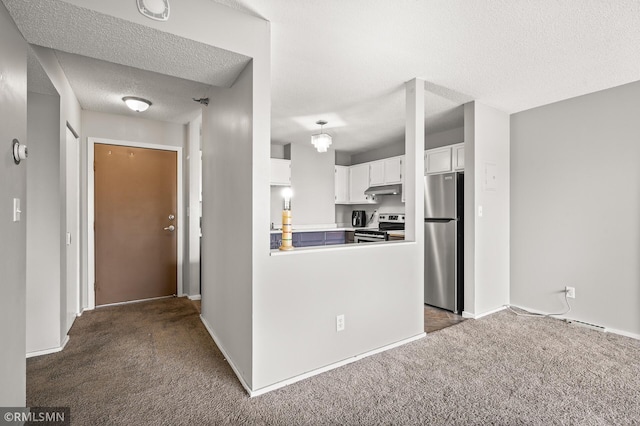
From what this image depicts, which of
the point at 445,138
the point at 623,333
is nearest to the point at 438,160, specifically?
the point at 445,138

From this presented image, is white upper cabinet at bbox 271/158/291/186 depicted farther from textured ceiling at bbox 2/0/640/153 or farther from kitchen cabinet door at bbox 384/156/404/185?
textured ceiling at bbox 2/0/640/153

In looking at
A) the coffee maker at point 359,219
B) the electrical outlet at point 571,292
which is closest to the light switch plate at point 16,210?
the electrical outlet at point 571,292

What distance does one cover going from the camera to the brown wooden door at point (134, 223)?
3.73 m

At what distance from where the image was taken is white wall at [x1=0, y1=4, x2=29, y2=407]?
55.4 inches

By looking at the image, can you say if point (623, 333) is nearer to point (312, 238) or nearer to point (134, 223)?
point (312, 238)

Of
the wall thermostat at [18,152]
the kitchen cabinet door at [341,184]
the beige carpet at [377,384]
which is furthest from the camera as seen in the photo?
the kitchen cabinet door at [341,184]

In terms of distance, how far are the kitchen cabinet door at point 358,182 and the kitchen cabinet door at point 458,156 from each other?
185cm

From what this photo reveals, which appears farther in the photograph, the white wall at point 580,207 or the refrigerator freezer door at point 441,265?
the refrigerator freezer door at point 441,265

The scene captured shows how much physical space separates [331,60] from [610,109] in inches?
109

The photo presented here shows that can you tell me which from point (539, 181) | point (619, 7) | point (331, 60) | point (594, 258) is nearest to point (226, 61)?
point (331, 60)

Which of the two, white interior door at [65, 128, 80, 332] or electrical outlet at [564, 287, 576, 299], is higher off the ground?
white interior door at [65, 128, 80, 332]

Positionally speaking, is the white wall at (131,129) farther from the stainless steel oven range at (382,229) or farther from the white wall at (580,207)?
the white wall at (580,207)

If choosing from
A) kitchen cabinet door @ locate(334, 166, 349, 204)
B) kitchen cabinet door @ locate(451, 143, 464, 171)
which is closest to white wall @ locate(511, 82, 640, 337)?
kitchen cabinet door @ locate(451, 143, 464, 171)

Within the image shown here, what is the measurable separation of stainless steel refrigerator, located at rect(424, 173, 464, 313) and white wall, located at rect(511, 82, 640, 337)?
2.36 feet
